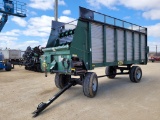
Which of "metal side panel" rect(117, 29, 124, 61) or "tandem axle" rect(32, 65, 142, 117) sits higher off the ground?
"metal side panel" rect(117, 29, 124, 61)

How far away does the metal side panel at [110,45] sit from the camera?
7.63m

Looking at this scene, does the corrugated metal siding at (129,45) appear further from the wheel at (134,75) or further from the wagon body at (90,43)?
the wheel at (134,75)

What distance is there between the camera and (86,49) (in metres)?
6.51

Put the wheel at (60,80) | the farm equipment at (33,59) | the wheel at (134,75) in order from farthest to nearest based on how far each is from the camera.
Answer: the farm equipment at (33,59) → the wheel at (134,75) → the wheel at (60,80)

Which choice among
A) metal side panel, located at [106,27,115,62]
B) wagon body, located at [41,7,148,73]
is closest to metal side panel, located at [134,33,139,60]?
wagon body, located at [41,7,148,73]

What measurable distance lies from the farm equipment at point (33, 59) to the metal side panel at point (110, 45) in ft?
31.7

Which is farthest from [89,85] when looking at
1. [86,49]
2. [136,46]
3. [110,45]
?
[136,46]

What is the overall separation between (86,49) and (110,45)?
174 cm

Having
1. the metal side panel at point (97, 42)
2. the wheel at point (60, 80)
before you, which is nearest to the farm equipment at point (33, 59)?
the wheel at point (60, 80)

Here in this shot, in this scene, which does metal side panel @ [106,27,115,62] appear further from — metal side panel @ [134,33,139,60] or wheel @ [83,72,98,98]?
metal side panel @ [134,33,139,60]

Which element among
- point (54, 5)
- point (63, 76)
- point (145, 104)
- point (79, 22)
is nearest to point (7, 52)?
point (54, 5)

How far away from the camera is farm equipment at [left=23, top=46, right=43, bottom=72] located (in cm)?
1615

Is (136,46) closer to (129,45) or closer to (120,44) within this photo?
(129,45)

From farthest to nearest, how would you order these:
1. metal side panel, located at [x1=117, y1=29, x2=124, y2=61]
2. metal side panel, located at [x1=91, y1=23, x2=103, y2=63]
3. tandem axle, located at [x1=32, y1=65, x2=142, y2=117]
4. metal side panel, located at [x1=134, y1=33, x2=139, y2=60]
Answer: metal side panel, located at [x1=134, y1=33, x2=139, y2=60] → metal side panel, located at [x1=117, y1=29, x2=124, y2=61] → metal side panel, located at [x1=91, y1=23, x2=103, y2=63] → tandem axle, located at [x1=32, y1=65, x2=142, y2=117]
